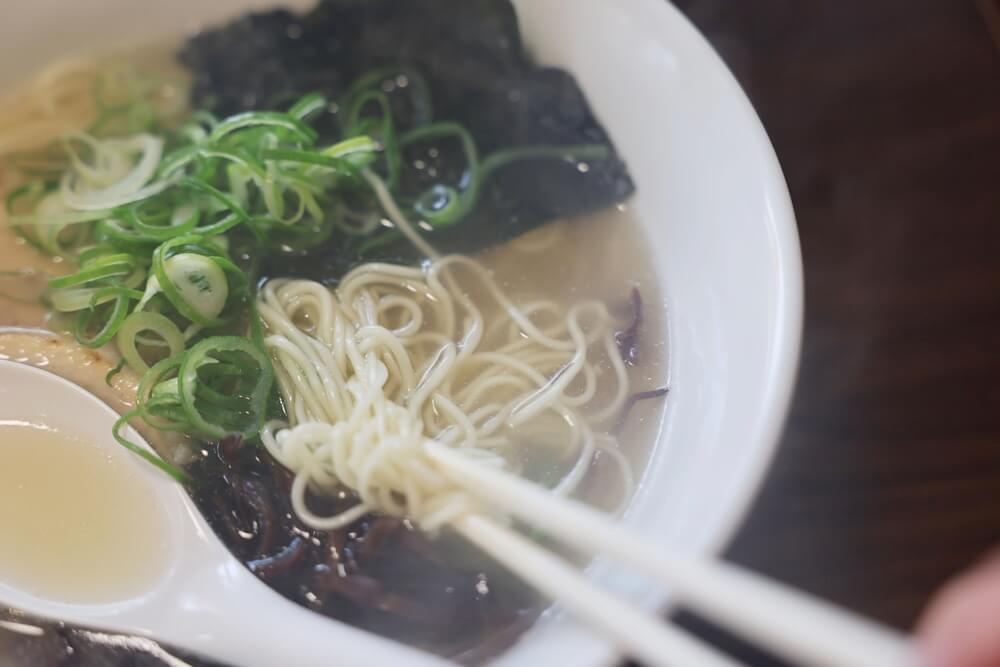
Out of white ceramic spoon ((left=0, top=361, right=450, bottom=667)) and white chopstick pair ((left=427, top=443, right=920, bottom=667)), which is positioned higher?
white chopstick pair ((left=427, top=443, right=920, bottom=667))

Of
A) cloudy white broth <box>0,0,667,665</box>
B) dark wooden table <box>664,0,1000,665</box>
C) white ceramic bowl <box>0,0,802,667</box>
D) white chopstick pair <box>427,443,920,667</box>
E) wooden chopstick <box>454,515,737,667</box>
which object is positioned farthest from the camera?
dark wooden table <box>664,0,1000,665</box>

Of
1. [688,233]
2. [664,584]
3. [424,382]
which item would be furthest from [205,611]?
[688,233]

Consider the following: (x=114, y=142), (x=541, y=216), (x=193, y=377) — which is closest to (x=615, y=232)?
(x=541, y=216)

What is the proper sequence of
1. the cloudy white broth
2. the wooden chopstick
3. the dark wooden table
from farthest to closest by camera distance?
the dark wooden table
the cloudy white broth
the wooden chopstick

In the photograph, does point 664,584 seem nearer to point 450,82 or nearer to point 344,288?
point 344,288

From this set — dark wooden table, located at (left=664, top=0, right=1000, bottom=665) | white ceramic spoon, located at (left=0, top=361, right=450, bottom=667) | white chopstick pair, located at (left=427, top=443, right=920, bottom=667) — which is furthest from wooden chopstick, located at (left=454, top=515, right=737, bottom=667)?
dark wooden table, located at (left=664, top=0, right=1000, bottom=665)

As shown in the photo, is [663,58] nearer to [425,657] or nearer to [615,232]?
[615,232]

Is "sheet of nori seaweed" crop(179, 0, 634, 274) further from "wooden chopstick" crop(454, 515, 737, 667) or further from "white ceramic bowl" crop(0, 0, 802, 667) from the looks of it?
"wooden chopstick" crop(454, 515, 737, 667)

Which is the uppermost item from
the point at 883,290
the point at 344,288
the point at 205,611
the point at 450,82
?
the point at 450,82
